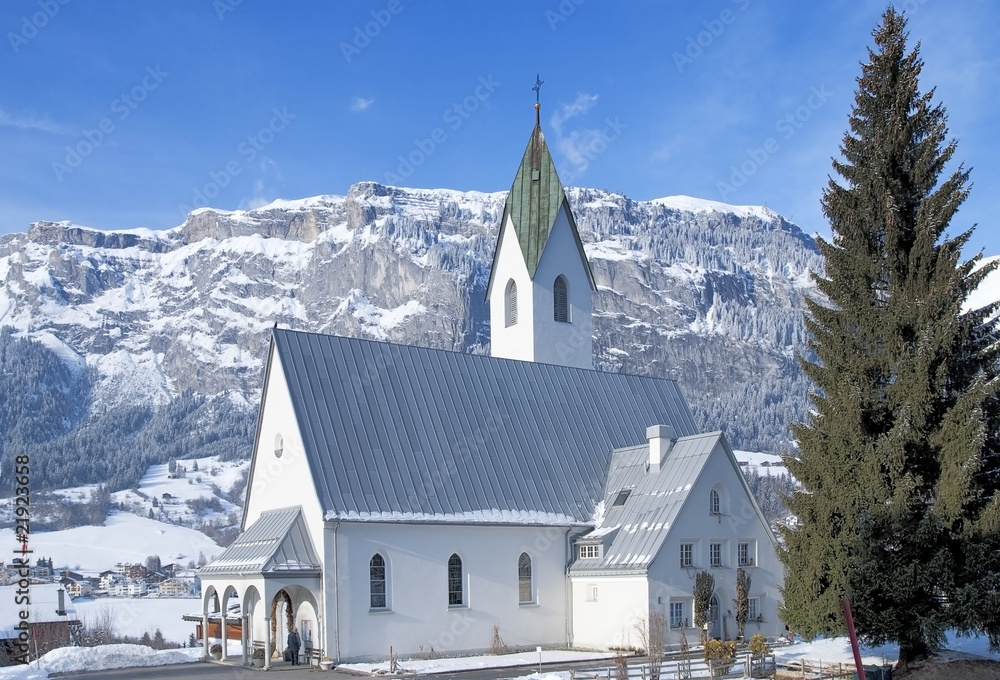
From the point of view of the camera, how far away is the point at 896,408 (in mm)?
26375

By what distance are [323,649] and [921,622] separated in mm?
17103

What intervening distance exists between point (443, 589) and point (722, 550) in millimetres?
10506

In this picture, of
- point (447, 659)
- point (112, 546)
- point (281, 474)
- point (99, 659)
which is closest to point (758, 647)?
point (447, 659)

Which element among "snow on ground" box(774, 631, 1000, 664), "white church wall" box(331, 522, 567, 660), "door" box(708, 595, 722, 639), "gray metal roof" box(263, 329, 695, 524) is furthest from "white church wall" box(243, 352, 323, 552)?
"snow on ground" box(774, 631, 1000, 664)

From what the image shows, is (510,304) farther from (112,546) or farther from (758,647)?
(112,546)

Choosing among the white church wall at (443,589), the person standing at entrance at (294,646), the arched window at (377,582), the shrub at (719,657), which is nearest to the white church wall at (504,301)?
the white church wall at (443,589)

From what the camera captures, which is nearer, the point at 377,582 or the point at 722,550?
the point at 377,582

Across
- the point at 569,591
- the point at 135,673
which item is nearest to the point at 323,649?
the point at 135,673

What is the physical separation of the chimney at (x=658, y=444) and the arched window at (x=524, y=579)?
235 inches

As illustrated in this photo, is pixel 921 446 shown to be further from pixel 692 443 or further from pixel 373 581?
pixel 373 581

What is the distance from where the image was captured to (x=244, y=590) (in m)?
32.9

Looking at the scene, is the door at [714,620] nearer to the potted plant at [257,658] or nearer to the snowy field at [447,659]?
the snowy field at [447,659]

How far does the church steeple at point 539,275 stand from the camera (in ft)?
152

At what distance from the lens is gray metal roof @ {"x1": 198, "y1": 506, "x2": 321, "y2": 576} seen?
32281 millimetres
